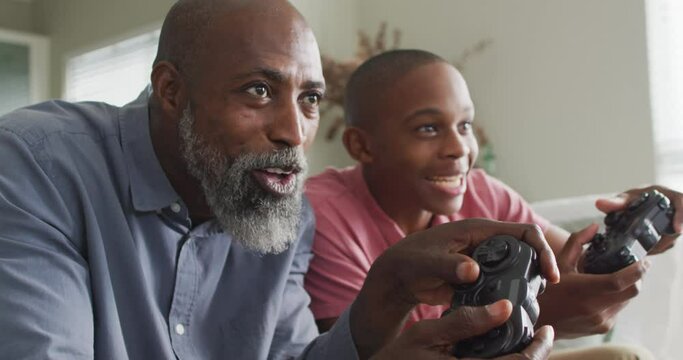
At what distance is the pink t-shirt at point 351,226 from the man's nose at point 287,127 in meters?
0.33

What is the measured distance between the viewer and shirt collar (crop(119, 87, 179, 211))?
102 cm

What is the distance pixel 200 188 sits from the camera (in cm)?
110

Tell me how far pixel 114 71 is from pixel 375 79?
3221 mm

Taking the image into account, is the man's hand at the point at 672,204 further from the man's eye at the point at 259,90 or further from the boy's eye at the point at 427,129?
the man's eye at the point at 259,90

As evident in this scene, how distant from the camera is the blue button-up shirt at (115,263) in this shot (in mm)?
853

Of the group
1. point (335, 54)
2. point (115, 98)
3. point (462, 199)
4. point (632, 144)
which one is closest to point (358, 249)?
point (462, 199)

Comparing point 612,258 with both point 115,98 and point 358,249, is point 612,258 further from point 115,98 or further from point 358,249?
point 115,98

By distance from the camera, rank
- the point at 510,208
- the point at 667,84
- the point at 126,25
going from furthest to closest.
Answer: the point at 126,25 → the point at 667,84 → the point at 510,208

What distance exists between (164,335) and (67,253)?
0.57 ft

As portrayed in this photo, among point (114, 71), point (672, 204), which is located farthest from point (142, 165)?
point (114, 71)

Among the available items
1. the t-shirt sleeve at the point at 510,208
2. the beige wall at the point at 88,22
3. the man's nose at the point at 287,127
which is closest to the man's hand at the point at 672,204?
the t-shirt sleeve at the point at 510,208

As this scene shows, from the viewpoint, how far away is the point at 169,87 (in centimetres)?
111

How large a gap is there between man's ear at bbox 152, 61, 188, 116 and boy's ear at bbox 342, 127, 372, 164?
0.51 meters

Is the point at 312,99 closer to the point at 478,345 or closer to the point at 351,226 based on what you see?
the point at 351,226
